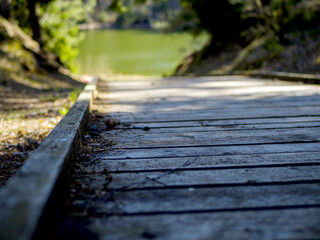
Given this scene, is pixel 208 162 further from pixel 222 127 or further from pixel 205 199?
pixel 222 127

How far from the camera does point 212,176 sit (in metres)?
1.70

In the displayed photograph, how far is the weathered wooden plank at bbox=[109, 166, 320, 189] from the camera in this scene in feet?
5.32

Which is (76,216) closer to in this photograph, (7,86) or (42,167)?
(42,167)

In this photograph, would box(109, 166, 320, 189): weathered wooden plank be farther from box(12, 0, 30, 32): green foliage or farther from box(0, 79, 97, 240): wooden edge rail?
box(12, 0, 30, 32): green foliage

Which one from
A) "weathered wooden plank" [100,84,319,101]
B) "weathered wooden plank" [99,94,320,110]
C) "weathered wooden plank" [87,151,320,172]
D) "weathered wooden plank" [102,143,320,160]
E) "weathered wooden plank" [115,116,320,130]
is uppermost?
"weathered wooden plank" [100,84,319,101]

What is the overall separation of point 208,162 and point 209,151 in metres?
0.22

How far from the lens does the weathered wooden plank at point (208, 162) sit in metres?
1.83

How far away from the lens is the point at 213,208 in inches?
54.2

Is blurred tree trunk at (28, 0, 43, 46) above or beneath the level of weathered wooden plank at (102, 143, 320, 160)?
above

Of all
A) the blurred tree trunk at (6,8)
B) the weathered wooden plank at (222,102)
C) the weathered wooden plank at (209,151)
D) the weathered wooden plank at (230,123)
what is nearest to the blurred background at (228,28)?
the blurred tree trunk at (6,8)

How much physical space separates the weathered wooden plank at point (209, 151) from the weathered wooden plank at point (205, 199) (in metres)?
0.50

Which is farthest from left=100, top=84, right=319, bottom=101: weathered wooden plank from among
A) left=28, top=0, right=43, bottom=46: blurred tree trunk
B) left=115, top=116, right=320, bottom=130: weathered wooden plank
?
left=28, top=0, right=43, bottom=46: blurred tree trunk

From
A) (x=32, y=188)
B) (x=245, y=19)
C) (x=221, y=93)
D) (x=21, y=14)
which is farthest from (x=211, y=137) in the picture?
(x=245, y=19)

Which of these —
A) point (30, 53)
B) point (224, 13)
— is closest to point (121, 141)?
point (30, 53)
